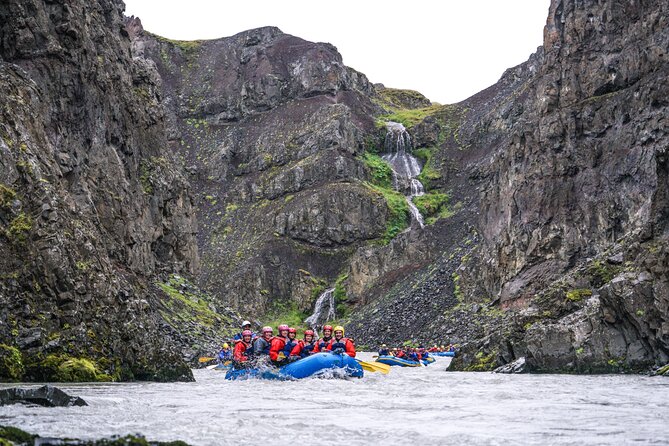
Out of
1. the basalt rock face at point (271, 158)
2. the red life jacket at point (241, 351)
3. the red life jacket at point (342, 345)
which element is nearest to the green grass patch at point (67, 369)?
the red life jacket at point (241, 351)

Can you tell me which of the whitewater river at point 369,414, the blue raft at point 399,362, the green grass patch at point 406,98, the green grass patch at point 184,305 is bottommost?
the whitewater river at point 369,414

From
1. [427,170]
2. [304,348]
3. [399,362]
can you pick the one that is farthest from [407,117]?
[304,348]

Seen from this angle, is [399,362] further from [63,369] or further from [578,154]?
[578,154]

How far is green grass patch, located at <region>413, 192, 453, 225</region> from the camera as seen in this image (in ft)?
329

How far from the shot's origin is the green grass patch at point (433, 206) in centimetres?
10020

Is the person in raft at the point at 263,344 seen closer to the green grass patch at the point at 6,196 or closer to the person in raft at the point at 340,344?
the person in raft at the point at 340,344

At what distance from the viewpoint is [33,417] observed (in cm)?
1141

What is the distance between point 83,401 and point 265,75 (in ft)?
381

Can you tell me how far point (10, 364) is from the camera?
1727 cm

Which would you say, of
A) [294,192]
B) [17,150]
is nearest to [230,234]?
[294,192]

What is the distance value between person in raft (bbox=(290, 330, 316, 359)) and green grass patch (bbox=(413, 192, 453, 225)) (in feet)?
234

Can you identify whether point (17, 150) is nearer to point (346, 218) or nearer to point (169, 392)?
point (169, 392)

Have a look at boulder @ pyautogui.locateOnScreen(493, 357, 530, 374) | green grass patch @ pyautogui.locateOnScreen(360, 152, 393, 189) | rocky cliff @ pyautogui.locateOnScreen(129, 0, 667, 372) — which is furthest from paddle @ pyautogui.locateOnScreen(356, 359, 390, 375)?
green grass patch @ pyautogui.locateOnScreen(360, 152, 393, 189)

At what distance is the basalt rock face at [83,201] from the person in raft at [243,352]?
141 inches
